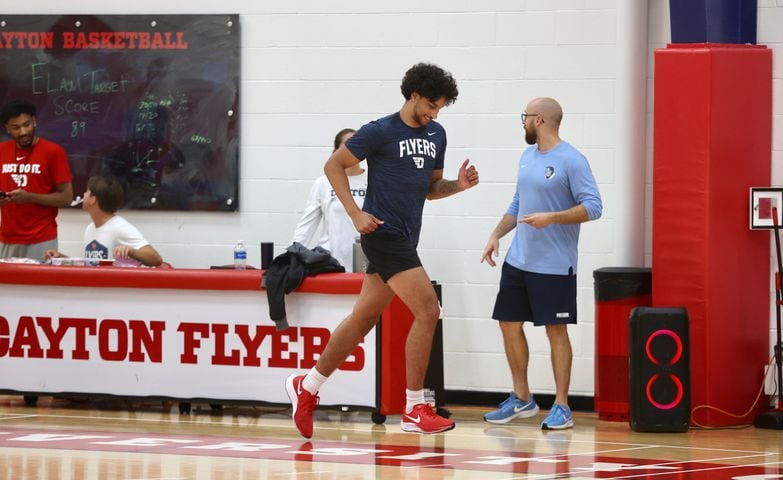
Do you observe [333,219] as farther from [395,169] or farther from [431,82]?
[431,82]

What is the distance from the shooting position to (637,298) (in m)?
7.95

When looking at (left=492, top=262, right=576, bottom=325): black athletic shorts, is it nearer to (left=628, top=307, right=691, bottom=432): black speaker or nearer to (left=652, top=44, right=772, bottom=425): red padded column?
(left=628, top=307, right=691, bottom=432): black speaker

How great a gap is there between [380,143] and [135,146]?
3.12m

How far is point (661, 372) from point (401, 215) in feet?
5.92

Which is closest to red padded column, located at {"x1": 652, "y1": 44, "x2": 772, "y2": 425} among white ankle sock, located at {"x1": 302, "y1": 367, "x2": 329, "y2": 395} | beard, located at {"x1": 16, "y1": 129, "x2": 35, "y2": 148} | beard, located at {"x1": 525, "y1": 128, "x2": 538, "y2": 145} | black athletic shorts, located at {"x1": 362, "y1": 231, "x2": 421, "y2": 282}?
beard, located at {"x1": 525, "y1": 128, "x2": 538, "y2": 145}

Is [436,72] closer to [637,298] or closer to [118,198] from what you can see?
[637,298]

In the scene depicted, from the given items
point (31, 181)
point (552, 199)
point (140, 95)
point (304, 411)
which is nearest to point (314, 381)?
point (304, 411)

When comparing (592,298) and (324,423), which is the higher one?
(592,298)

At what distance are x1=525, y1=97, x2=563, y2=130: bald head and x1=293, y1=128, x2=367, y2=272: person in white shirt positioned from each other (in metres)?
1.22

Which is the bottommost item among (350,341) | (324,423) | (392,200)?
(324,423)

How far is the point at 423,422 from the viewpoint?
21.6 feet

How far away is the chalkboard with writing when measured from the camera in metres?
9.13

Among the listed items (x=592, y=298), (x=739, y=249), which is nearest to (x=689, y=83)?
(x=739, y=249)

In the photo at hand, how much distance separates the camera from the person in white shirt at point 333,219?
334 inches
